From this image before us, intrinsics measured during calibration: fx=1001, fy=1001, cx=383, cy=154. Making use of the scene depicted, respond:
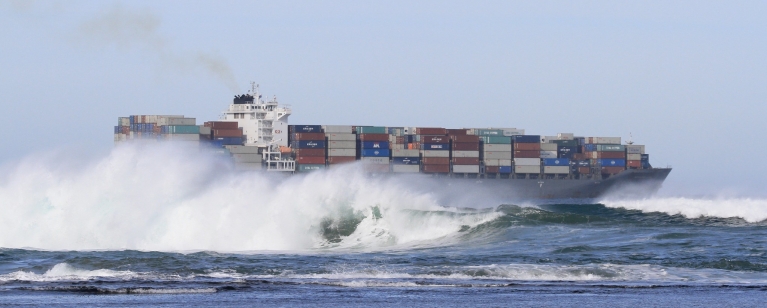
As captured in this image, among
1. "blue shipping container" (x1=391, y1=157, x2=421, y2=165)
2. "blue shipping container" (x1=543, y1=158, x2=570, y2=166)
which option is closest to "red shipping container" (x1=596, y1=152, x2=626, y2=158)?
"blue shipping container" (x1=543, y1=158, x2=570, y2=166)

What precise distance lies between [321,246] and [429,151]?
5710cm

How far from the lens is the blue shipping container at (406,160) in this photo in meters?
86.6

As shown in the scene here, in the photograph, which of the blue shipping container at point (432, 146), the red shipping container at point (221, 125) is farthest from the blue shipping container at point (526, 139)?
the red shipping container at point (221, 125)

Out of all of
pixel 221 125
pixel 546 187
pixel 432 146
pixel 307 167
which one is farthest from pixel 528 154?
pixel 221 125

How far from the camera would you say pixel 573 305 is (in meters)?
15.5

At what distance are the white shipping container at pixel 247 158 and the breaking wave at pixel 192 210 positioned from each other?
46229mm

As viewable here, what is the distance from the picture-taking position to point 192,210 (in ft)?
108

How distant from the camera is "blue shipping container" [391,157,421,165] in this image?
284 ft

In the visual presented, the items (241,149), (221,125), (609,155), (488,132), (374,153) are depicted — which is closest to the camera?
(241,149)

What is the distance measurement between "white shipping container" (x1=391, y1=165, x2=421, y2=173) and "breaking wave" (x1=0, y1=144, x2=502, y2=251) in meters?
48.5

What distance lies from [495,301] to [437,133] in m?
72.9

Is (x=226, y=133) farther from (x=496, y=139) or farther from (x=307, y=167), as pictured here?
(x=496, y=139)

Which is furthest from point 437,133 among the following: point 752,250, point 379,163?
point 752,250

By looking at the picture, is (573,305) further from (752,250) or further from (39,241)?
(39,241)
